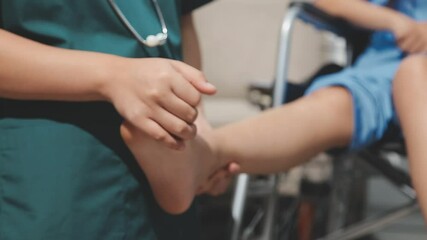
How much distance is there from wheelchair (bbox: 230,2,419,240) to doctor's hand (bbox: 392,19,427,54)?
0.15 metres

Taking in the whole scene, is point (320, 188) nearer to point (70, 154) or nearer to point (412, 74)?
point (412, 74)

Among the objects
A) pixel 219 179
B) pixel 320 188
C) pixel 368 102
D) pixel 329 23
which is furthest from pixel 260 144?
pixel 320 188

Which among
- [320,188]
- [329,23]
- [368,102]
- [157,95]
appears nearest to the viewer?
[157,95]

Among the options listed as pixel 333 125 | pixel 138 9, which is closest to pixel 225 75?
pixel 333 125

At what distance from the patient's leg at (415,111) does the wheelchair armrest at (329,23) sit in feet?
0.98

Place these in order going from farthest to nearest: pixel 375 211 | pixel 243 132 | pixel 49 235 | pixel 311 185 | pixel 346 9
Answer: pixel 375 211 < pixel 311 185 < pixel 346 9 < pixel 243 132 < pixel 49 235

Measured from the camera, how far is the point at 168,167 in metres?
0.76

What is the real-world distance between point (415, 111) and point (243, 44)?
1083 millimetres

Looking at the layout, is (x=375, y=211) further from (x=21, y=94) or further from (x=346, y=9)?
(x=21, y=94)

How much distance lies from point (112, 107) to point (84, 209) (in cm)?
10

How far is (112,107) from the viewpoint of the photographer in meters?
0.73

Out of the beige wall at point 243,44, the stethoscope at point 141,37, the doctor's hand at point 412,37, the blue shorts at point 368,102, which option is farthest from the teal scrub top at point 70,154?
the beige wall at point 243,44

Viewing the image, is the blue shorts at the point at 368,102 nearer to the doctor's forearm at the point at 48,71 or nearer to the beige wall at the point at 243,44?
the doctor's forearm at the point at 48,71

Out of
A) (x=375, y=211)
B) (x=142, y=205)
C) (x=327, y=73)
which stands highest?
(x=142, y=205)
